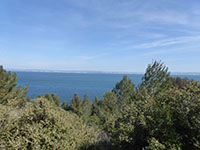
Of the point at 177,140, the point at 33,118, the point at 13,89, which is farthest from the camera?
the point at 13,89

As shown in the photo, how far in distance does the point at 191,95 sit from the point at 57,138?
6504 mm

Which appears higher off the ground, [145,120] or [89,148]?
[145,120]

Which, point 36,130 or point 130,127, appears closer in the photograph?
point 36,130

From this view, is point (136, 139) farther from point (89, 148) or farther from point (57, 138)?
point (57, 138)

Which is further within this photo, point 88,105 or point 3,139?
point 88,105

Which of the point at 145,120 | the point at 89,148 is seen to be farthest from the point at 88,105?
the point at 145,120

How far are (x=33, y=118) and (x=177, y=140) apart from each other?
698 centimetres

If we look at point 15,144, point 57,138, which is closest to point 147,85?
point 57,138

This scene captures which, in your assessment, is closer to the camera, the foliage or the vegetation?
the vegetation

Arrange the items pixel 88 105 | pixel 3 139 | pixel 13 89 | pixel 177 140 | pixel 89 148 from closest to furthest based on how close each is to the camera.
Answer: pixel 177 140 → pixel 3 139 → pixel 89 148 → pixel 13 89 → pixel 88 105

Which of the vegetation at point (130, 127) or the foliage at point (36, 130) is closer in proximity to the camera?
the vegetation at point (130, 127)

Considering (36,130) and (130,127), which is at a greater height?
(130,127)

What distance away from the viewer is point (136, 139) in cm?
735

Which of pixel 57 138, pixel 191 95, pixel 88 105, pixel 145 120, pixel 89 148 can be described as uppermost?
pixel 191 95
